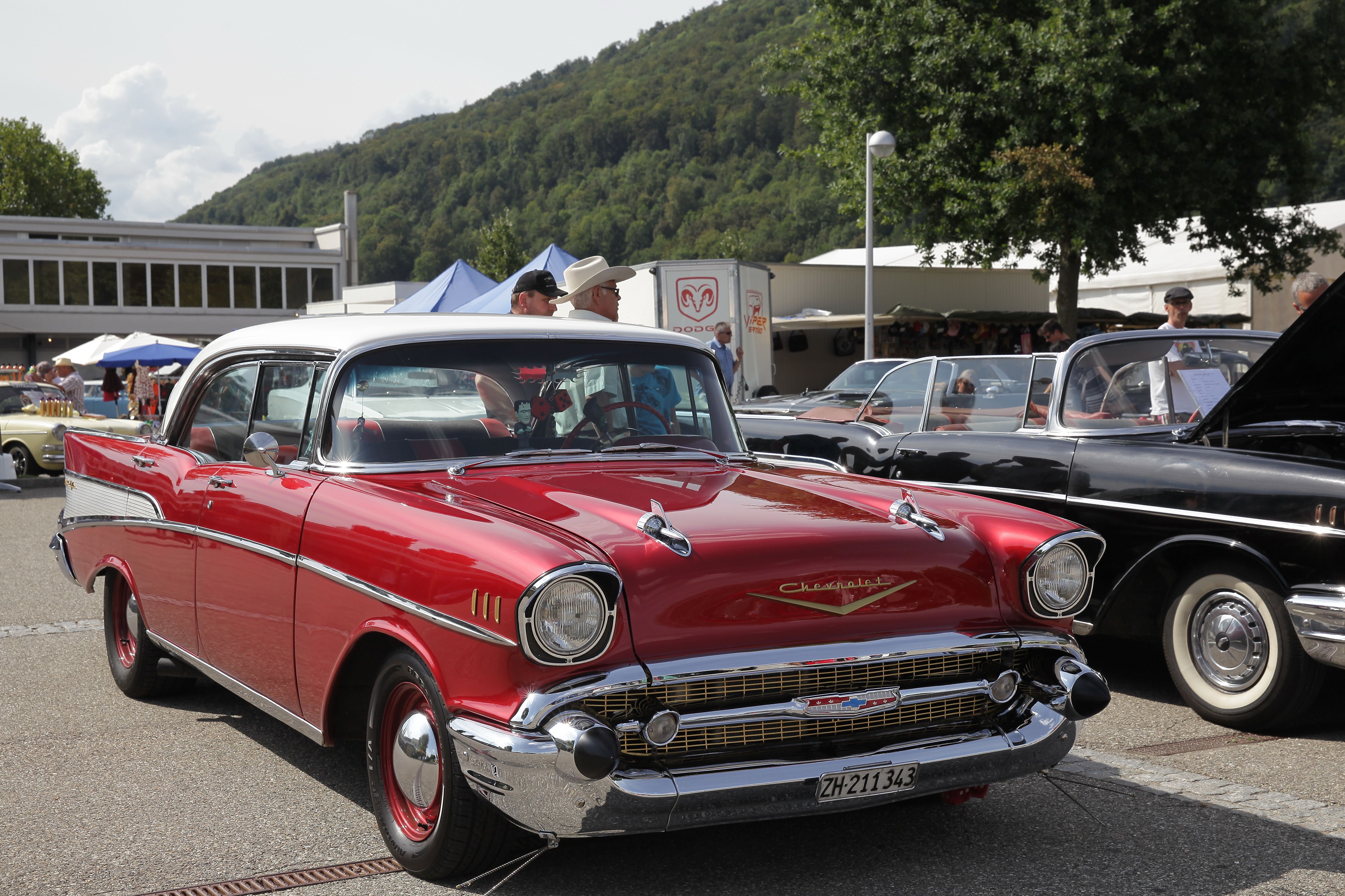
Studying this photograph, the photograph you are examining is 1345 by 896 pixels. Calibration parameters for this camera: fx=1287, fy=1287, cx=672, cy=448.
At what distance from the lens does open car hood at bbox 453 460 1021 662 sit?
314 centimetres

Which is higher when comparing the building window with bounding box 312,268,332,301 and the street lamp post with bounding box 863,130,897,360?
the building window with bounding box 312,268,332,301

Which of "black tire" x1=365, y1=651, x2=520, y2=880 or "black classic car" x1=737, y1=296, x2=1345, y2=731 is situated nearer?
"black tire" x1=365, y1=651, x2=520, y2=880

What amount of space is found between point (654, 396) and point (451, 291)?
1313 cm

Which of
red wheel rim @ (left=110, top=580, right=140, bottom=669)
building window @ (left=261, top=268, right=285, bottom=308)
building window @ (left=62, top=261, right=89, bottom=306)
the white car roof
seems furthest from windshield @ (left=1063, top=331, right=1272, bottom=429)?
building window @ (left=261, top=268, right=285, bottom=308)

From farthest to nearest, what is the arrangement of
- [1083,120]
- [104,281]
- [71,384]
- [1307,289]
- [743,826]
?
[104,281]
[1083,120]
[71,384]
[1307,289]
[743,826]

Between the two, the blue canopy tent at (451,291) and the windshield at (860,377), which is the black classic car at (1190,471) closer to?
the windshield at (860,377)

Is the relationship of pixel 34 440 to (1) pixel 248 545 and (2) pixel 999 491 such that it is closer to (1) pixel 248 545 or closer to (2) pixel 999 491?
(1) pixel 248 545

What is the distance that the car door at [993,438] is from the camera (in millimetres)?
5910

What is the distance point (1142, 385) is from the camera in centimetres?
623

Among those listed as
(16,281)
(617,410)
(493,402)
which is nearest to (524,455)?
(493,402)

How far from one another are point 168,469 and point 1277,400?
461 cm

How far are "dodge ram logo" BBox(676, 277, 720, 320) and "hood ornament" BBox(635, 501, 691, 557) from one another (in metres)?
16.5

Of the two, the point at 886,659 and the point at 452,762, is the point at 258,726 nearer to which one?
the point at 452,762

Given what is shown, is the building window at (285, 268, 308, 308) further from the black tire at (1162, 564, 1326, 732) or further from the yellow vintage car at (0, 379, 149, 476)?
the black tire at (1162, 564, 1326, 732)
